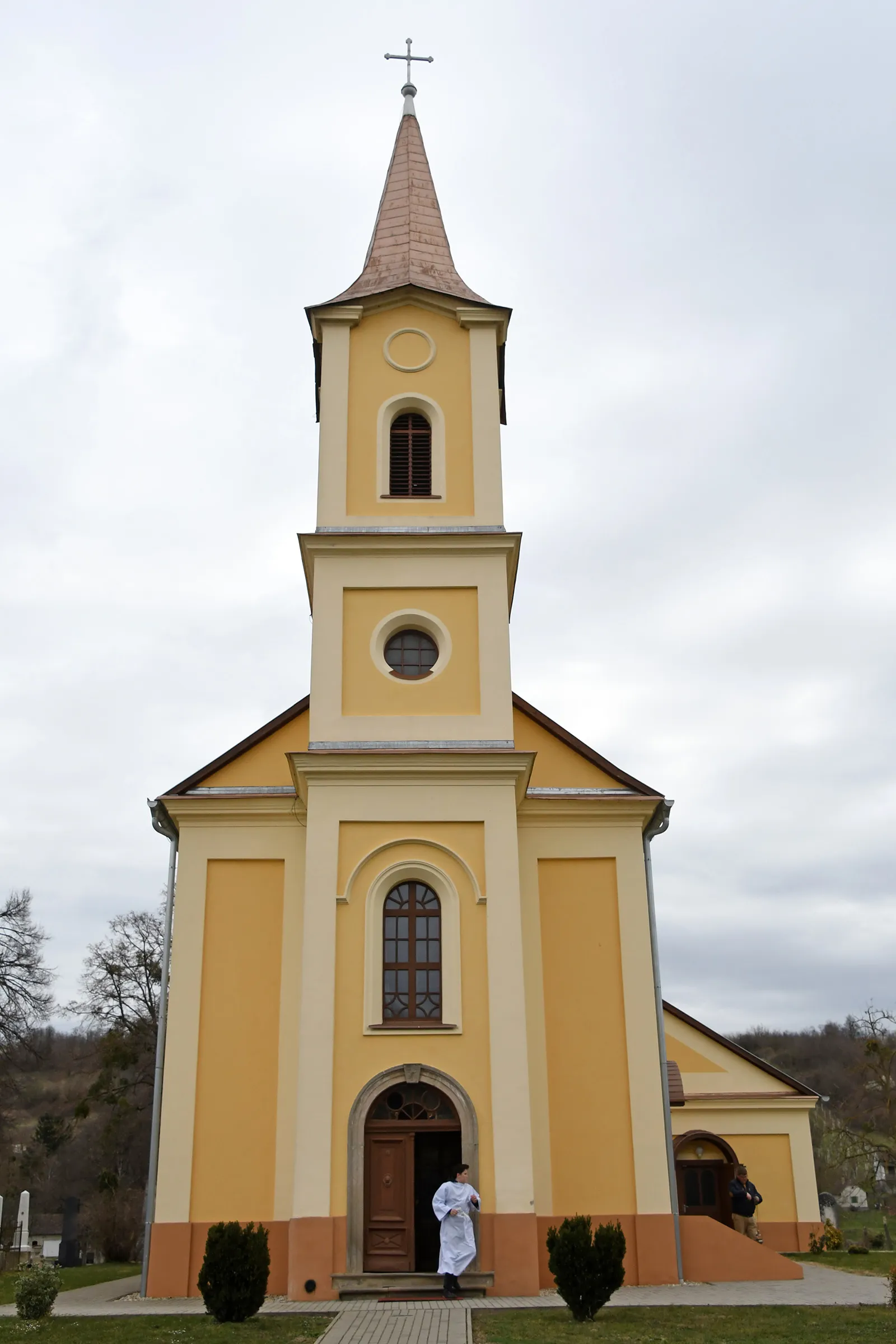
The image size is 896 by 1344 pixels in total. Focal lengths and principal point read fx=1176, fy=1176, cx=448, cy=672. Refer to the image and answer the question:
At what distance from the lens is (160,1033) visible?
17.3 metres

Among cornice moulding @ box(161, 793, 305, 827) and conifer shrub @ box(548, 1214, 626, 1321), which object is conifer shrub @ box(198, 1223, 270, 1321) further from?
cornice moulding @ box(161, 793, 305, 827)

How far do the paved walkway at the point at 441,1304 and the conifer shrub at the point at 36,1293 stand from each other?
1242 millimetres

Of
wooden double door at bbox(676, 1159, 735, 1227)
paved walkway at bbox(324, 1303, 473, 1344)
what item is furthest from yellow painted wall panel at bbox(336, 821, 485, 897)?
wooden double door at bbox(676, 1159, 735, 1227)

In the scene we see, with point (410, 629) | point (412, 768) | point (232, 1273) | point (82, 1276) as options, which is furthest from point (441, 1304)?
point (410, 629)

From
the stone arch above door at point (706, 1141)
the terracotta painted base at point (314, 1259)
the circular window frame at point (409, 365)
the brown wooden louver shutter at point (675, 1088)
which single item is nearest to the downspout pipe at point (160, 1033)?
the terracotta painted base at point (314, 1259)

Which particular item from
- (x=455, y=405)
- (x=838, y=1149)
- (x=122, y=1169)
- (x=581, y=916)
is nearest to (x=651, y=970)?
(x=581, y=916)

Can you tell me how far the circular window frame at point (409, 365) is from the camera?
20.1 metres

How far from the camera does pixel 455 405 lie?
20.0 metres

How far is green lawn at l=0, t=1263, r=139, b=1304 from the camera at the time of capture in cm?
1697

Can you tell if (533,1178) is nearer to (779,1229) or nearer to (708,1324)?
(708,1324)

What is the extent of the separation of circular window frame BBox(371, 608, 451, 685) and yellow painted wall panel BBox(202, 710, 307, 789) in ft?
6.96

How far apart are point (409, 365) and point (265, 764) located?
7234 mm

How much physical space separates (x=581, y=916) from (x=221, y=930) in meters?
5.47

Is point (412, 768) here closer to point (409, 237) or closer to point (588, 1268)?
point (588, 1268)
